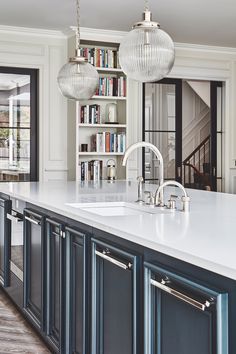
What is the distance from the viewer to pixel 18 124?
268 inches

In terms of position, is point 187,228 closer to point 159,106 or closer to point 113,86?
point 113,86

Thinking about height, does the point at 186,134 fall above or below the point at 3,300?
above

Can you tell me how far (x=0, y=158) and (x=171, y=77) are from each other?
252 cm

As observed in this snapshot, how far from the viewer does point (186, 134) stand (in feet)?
29.9

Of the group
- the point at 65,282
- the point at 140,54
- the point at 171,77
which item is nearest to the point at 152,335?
the point at 65,282

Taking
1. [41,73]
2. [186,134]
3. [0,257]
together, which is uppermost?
[41,73]

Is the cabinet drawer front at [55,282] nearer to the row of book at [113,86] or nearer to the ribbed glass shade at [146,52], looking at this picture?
the ribbed glass shade at [146,52]

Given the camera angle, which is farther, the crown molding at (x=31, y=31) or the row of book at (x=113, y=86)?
the row of book at (x=113, y=86)

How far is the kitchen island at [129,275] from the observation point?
1.45 metres

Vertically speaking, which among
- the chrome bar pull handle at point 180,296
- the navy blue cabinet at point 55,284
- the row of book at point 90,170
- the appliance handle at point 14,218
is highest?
the row of book at point 90,170

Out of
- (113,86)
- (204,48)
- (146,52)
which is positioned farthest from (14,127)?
(146,52)

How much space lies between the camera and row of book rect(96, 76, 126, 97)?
674 centimetres

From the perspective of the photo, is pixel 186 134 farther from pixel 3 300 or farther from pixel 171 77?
pixel 3 300

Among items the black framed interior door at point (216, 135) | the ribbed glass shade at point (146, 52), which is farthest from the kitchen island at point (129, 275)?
the black framed interior door at point (216, 135)
